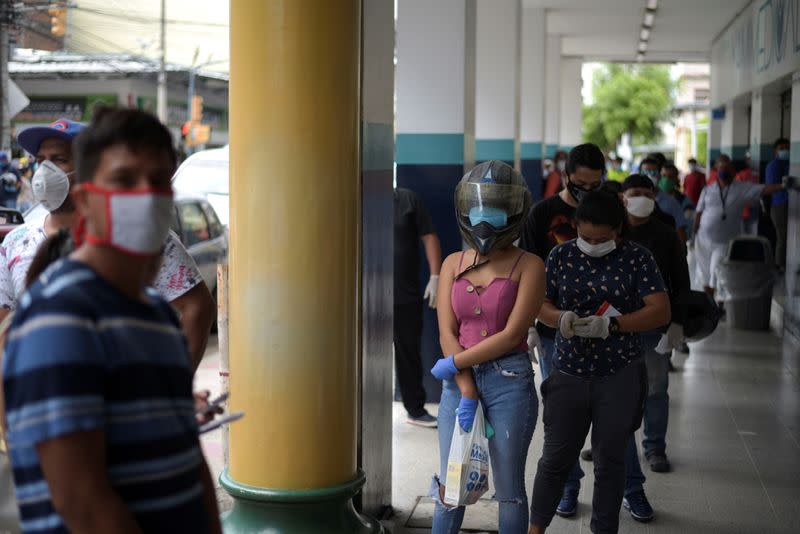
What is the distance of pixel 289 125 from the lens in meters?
4.53

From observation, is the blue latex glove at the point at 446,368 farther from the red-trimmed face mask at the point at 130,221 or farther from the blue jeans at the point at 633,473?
the red-trimmed face mask at the point at 130,221

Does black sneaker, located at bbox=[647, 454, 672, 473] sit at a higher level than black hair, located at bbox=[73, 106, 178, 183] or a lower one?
lower

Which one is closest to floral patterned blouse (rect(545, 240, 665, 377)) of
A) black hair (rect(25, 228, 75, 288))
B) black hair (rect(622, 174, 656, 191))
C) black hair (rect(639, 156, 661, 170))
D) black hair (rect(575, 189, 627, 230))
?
black hair (rect(575, 189, 627, 230))

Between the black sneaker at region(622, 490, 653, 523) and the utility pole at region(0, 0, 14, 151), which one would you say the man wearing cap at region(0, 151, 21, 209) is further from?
the black sneaker at region(622, 490, 653, 523)

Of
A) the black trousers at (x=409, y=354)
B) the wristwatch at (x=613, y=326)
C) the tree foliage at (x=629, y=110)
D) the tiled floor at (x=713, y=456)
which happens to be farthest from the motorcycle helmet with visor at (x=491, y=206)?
the tree foliage at (x=629, y=110)

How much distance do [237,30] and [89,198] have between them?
2622 millimetres

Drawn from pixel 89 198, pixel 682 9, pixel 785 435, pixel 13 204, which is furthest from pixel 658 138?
pixel 89 198

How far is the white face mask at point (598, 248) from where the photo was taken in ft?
15.9

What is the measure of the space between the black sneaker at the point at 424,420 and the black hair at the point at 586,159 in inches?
110

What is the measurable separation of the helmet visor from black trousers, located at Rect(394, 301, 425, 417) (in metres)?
3.67

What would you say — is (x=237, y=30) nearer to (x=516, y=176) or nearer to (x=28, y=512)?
(x=516, y=176)

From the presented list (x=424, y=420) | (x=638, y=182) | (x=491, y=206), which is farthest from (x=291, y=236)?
(x=424, y=420)

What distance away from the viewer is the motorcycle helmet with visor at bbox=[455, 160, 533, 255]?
439cm

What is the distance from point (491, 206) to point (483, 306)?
1.38 feet
